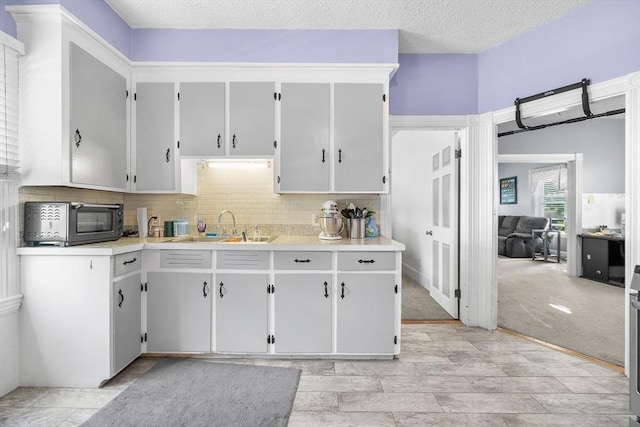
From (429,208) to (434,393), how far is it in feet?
10.2

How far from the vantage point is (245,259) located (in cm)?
284

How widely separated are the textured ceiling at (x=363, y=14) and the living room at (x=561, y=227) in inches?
57.5

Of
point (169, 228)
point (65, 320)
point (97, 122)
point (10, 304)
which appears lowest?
point (65, 320)

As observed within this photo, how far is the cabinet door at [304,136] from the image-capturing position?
314cm

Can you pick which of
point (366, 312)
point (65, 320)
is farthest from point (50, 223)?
point (366, 312)

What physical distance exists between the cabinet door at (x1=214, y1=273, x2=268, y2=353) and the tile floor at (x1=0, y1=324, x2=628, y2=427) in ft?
0.60

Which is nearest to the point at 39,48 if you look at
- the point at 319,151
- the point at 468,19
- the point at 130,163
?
the point at 130,163

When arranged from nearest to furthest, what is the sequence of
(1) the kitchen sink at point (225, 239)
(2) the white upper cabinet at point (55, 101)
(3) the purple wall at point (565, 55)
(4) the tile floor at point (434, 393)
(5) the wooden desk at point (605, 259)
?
(4) the tile floor at point (434, 393) → (2) the white upper cabinet at point (55, 101) → (3) the purple wall at point (565, 55) → (1) the kitchen sink at point (225, 239) → (5) the wooden desk at point (605, 259)

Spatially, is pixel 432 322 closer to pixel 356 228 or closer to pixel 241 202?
pixel 356 228

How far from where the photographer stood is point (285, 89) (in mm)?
3141

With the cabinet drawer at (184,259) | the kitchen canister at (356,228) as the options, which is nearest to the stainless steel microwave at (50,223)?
the cabinet drawer at (184,259)

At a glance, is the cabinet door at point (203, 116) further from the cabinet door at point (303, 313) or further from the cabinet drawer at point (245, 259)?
the cabinet door at point (303, 313)

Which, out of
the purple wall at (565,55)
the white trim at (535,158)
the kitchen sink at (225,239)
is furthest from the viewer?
the white trim at (535,158)

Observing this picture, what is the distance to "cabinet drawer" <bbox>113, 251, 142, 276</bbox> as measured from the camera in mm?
2518
